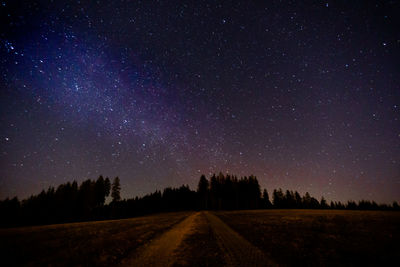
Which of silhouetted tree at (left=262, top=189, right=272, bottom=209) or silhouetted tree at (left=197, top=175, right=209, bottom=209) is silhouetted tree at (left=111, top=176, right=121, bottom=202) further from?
silhouetted tree at (left=262, top=189, right=272, bottom=209)

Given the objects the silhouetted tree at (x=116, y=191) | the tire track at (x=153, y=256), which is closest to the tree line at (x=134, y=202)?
the silhouetted tree at (x=116, y=191)

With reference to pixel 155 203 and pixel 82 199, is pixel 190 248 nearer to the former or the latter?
pixel 82 199

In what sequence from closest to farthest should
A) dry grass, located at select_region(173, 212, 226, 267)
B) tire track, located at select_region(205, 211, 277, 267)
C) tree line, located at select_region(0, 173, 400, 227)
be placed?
1. tire track, located at select_region(205, 211, 277, 267)
2. dry grass, located at select_region(173, 212, 226, 267)
3. tree line, located at select_region(0, 173, 400, 227)

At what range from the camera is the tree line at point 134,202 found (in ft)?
176

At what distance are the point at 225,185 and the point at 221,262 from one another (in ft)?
253

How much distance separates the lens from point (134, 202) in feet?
293

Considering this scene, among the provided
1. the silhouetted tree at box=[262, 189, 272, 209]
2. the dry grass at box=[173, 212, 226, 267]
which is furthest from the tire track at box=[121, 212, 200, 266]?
the silhouetted tree at box=[262, 189, 272, 209]

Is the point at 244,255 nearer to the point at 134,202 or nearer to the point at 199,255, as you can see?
the point at 199,255

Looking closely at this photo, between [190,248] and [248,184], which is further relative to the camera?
[248,184]

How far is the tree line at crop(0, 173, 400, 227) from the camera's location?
53.8 m

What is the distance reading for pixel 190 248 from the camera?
400 inches

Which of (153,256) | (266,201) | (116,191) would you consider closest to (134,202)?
(116,191)

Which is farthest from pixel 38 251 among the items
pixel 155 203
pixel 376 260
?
pixel 155 203

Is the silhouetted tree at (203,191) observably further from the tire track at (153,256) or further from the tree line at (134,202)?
the tire track at (153,256)
